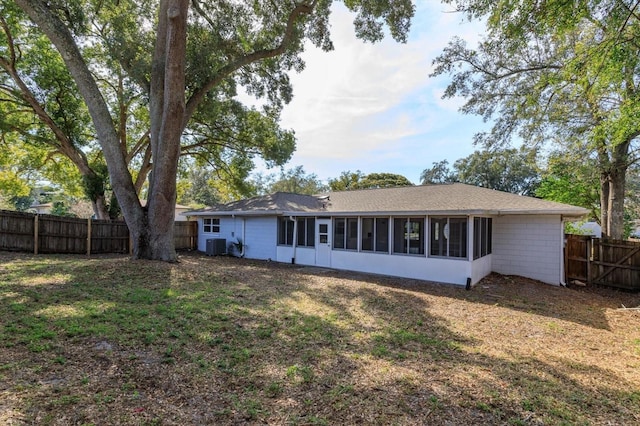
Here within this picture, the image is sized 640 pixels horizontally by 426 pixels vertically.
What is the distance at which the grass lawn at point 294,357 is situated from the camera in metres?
3.00

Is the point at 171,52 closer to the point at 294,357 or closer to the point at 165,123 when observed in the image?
the point at 165,123

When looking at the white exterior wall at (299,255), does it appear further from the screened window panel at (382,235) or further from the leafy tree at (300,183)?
the leafy tree at (300,183)

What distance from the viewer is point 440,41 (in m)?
12.5

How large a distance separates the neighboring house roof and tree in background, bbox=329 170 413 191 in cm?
1820

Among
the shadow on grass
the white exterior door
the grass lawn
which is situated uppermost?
the white exterior door

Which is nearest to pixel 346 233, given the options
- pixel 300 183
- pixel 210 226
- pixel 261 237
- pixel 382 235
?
pixel 382 235

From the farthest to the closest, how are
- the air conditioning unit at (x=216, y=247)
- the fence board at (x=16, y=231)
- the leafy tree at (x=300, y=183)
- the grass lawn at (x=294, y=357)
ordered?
1. the leafy tree at (x=300, y=183)
2. the air conditioning unit at (x=216, y=247)
3. the fence board at (x=16, y=231)
4. the grass lawn at (x=294, y=357)

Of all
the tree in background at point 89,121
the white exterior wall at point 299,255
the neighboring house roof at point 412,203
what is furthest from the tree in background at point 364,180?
the white exterior wall at point 299,255

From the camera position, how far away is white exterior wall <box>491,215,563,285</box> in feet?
34.5

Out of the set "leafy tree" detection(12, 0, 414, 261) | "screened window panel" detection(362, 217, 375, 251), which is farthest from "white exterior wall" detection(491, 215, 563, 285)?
"leafy tree" detection(12, 0, 414, 261)

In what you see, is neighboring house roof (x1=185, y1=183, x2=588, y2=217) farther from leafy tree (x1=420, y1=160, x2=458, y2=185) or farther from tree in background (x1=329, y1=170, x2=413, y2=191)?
leafy tree (x1=420, y1=160, x2=458, y2=185)

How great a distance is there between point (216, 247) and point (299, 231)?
4.90m

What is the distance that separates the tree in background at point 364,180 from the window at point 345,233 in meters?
21.9

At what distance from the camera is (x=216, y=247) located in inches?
637
